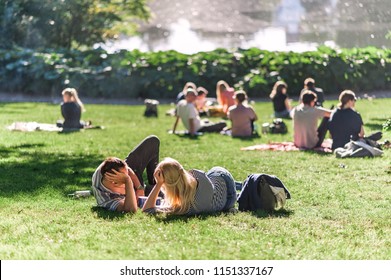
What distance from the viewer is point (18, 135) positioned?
15547 millimetres

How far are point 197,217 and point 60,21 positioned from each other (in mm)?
19635

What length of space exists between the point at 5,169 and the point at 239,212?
3.97 m

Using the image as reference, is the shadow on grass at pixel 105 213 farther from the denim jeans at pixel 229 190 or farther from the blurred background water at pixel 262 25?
the blurred background water at pixel 262 25

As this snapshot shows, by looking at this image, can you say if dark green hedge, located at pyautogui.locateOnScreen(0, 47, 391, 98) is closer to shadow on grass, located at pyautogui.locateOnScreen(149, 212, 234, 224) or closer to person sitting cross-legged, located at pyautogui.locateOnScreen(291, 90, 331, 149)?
person sitting cross-legged, located at pyautogui.locateOnScreen(291, 90, 331, 149)

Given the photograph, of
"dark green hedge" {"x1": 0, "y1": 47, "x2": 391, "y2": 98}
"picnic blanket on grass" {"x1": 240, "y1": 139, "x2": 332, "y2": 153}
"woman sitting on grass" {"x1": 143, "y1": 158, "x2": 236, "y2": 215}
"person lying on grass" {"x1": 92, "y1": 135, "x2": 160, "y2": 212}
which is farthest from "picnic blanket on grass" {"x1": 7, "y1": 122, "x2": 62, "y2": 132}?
"woman sitting on grass" {"x1": 143, "y1": 158, "x2": 236, "y2": 215}

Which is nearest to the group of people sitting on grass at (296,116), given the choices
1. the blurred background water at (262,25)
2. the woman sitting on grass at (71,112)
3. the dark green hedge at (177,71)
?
the woman sitting on grass at (71,112)

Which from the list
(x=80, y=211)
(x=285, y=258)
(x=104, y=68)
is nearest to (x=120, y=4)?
(x=104, y=68)

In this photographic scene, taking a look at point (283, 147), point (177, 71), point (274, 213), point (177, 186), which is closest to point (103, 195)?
point (177, 186)

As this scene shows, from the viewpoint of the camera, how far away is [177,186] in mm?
8727

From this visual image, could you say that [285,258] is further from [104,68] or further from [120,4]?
[120,4]

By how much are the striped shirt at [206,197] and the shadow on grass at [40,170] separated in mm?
1857

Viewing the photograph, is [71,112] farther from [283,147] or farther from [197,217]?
[197,217]

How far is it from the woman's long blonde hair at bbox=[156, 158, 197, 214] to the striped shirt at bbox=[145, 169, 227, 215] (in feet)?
0.19
